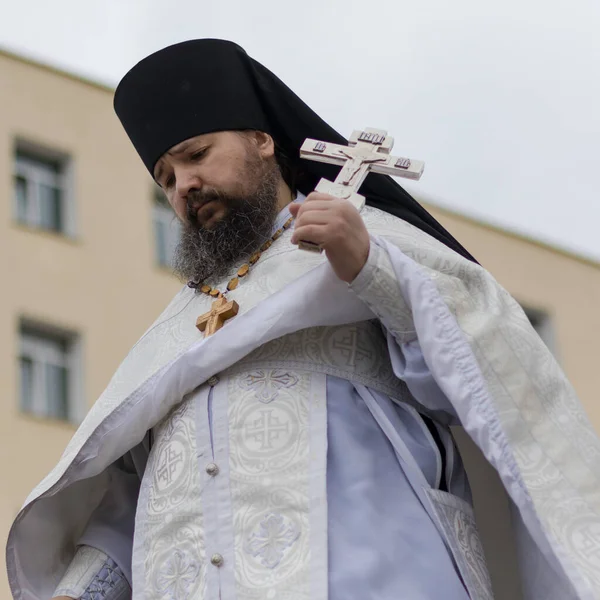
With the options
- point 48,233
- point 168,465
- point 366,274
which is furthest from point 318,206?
point 48,233

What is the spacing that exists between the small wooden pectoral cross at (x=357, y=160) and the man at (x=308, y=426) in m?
0.15

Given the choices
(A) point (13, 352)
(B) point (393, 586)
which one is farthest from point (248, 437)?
(A) point (13, 352)

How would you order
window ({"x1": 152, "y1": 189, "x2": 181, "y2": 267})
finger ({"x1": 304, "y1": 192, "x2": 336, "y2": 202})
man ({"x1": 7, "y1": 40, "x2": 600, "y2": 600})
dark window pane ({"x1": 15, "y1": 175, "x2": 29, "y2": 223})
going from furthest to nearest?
window ({"x1": 152, "y1": 189, "x2": 181, "y2": 267})
dark window pane ({"x1": 15, "y1": 175, "x2": 29, "y2": 223})
finger ({"x1": 304, "y1": 192, "x2": 336, "y2": 202})
man ({"x1": 7, "y1": 40, "x2": 600, "y2": 600})

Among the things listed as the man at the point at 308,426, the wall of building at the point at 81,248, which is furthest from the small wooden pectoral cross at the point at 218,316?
the wall of building at the point at 81,248

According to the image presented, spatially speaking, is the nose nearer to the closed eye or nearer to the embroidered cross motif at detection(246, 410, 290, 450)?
the closed eye

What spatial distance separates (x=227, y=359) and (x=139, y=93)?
3.74 ft

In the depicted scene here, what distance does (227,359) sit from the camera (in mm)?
5188

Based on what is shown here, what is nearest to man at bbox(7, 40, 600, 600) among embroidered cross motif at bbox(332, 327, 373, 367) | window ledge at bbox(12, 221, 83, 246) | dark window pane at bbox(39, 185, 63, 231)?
embroidered cross motif at bbox(332, 327, 373, 367)

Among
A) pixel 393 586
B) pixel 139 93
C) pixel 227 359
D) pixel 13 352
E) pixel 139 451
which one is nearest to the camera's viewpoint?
pixel 393 586

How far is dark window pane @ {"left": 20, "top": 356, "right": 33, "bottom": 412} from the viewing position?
16.7m

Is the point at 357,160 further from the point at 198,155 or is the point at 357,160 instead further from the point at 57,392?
the point at 57,392

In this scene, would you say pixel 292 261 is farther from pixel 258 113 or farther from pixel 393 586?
pixel 393 586

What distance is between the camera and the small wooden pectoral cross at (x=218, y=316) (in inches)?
210

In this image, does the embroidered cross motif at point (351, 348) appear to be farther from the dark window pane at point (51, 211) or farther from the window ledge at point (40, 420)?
the dark window pane at point (51, 211)
